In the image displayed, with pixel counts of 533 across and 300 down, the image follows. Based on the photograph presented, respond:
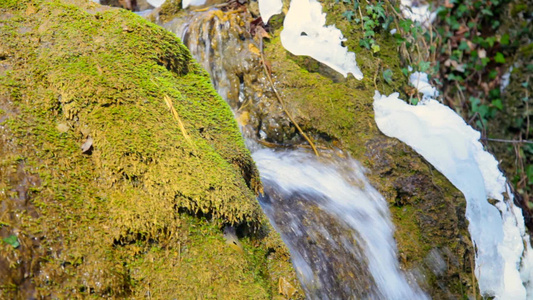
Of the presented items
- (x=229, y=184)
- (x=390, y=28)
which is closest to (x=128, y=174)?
(x=229, y=184)

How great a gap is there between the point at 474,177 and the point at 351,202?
1.15m

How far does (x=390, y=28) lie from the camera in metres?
4.01

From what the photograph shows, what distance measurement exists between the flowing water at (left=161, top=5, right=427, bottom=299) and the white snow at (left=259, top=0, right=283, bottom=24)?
0.22 meters

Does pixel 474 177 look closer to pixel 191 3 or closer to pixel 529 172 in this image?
pixel 529 172

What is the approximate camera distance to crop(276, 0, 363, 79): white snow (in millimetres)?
3641

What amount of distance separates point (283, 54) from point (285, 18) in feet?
1.12

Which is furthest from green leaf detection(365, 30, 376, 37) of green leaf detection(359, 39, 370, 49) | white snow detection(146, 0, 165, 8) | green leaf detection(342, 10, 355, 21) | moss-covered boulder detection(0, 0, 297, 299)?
white snow detection(146, 0, 165, 8)

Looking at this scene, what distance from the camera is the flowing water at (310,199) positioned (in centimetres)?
243

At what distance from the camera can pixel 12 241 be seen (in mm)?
1476

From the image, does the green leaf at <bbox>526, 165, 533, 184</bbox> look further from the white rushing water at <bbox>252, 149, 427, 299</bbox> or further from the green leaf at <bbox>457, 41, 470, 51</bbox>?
the white rushing water at <bbox>252, 149, 427, 299</bbox>

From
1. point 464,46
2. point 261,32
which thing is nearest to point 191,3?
point 261,32

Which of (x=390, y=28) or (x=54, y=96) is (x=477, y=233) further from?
(x=54, y=96)

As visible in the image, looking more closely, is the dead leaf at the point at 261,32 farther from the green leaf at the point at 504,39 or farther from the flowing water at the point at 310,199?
the green leaf at the point at 504,39

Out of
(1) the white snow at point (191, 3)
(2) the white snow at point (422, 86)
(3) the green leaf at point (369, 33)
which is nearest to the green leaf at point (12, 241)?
(3) the green leaf at point (369, 33)
